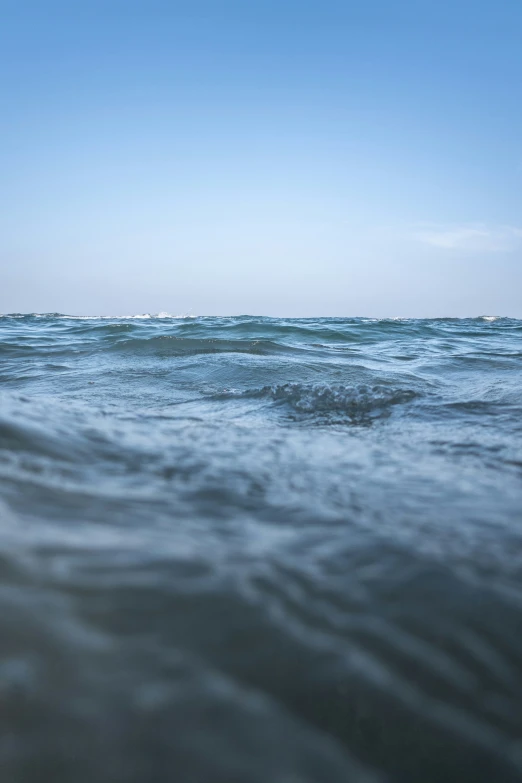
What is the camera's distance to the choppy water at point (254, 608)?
0.79 metres

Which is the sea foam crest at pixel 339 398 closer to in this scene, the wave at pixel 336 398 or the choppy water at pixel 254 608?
the wave at pixel 336 398

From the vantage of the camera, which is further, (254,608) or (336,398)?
(336,398)

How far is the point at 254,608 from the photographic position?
1106mm

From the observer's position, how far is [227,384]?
4.99 meters

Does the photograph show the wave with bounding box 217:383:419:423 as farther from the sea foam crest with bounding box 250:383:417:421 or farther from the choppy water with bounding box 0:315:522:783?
the choppy water with bounding box 0:315:522:783

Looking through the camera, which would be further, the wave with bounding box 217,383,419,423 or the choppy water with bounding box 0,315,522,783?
the wave with bounding box 217,383,419,423

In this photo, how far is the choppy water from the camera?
79cm

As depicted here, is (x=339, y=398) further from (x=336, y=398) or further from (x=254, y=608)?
(x=254, y=608)

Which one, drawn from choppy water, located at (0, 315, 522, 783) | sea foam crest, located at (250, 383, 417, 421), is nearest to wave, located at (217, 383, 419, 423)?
sea foam crest, located at (250, 383, 417, 421)

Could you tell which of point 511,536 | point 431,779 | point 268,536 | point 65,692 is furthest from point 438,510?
point 65,692

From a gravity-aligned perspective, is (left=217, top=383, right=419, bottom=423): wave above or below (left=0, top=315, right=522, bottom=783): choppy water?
above

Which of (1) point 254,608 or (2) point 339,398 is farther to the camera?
(2) point 339,398

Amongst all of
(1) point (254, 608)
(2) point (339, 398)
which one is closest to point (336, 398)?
(2) point (339, 398)

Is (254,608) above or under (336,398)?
under
